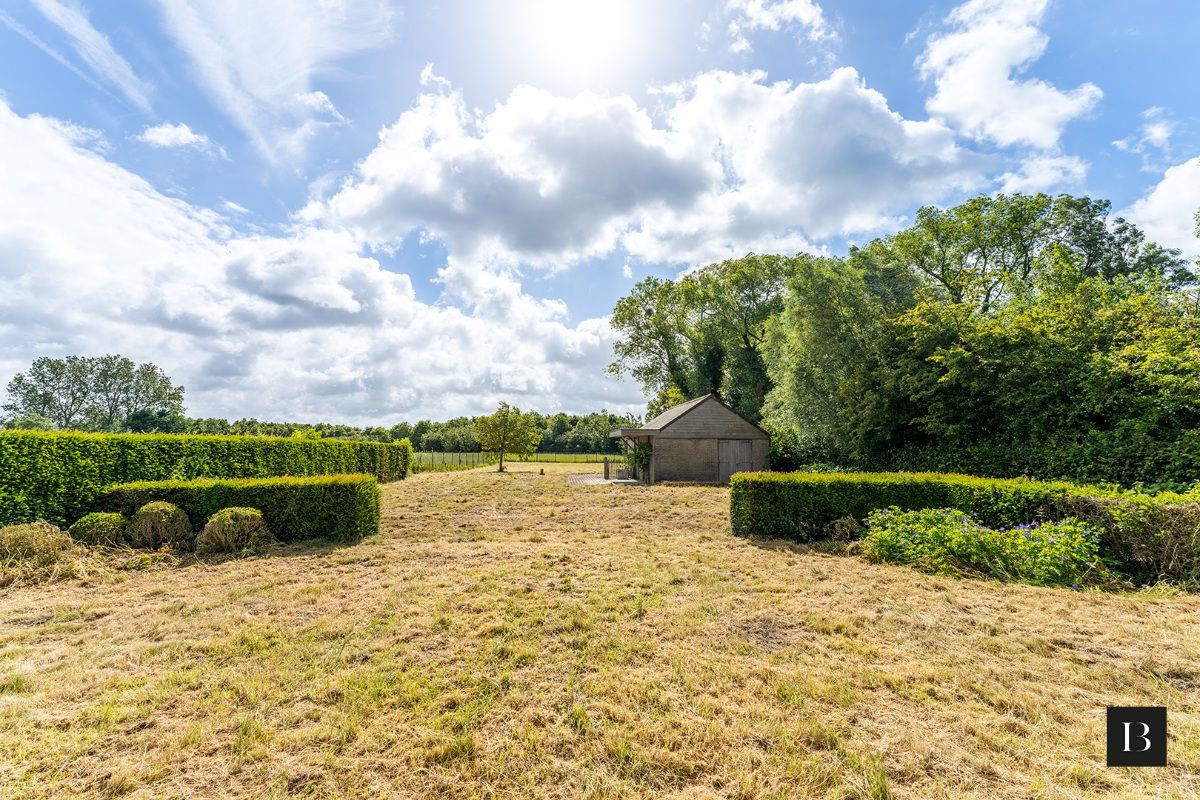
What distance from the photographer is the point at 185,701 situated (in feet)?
12.1

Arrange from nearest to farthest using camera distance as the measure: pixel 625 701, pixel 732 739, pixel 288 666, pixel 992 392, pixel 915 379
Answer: pixel 732 739
pixel 625 701
pixel 288 666
pixel 992 392
pixel 915 379

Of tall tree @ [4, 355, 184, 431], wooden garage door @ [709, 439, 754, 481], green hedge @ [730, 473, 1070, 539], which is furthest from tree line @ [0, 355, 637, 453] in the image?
green hedge @ [730, 473, 1070, 539]

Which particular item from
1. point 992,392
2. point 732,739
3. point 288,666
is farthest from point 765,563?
point 992,392

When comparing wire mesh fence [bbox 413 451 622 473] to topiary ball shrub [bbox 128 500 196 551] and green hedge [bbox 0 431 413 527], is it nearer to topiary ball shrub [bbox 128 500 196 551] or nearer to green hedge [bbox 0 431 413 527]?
green hedge [bbox 0 431 413 527]

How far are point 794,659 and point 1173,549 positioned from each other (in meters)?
6.51

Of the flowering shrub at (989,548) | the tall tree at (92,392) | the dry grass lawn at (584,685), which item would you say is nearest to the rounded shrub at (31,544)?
the dry grass lawn at (584,685)

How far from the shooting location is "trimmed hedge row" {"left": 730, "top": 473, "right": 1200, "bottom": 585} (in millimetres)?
6523

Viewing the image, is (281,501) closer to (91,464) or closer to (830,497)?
(91,464)

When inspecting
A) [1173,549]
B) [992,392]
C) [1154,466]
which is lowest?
[1173,549]

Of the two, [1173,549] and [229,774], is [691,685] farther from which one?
[1173,549]

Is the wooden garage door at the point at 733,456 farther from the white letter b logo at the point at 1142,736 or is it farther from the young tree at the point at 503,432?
the white letter b logo at the point at 1142,736

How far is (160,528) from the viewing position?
8.65 m

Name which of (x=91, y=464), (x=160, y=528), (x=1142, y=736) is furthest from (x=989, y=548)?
(x=91, y=464)

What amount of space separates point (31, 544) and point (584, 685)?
967 cm
